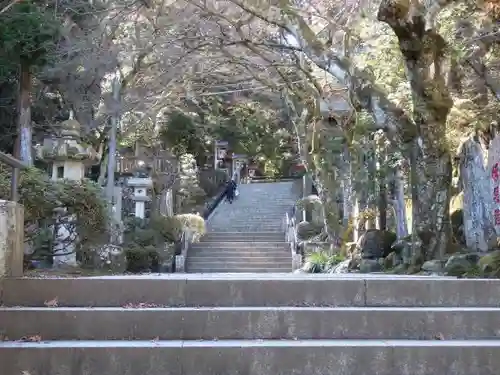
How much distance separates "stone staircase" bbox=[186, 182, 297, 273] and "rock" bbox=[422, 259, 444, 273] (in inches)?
510

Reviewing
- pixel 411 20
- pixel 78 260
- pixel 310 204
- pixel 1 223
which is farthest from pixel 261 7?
pixel 310 204

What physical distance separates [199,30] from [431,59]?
806cm

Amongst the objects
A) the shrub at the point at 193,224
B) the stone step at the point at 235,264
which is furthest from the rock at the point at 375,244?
the shrub at the point at 193,224

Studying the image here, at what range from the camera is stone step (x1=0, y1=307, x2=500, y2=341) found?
4.58 meters

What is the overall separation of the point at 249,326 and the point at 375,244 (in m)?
9.80

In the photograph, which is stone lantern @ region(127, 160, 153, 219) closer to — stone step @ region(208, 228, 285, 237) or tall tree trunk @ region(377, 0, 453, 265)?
stone step @ region(208, 228, 285, 237)

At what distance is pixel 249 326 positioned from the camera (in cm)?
467

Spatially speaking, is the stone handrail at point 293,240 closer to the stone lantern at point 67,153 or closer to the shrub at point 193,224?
the shrub at point 193,224

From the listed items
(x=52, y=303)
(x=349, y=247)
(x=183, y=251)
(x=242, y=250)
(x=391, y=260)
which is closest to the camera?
(x=52, y=303)

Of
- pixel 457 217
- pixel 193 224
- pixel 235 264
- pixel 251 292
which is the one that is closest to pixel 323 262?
pixel 457 217

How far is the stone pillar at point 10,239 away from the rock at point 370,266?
8.39 metres

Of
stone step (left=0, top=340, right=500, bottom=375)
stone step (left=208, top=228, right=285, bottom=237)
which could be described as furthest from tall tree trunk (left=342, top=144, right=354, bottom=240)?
stone step (left=0, top=340, right=500, bottom=375)

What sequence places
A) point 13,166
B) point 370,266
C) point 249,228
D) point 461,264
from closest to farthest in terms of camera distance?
1. point 13,166
2. point 461,264
3. point 370,266
4. point 249,228

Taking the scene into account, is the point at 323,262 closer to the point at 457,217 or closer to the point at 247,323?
the point at 457,217
